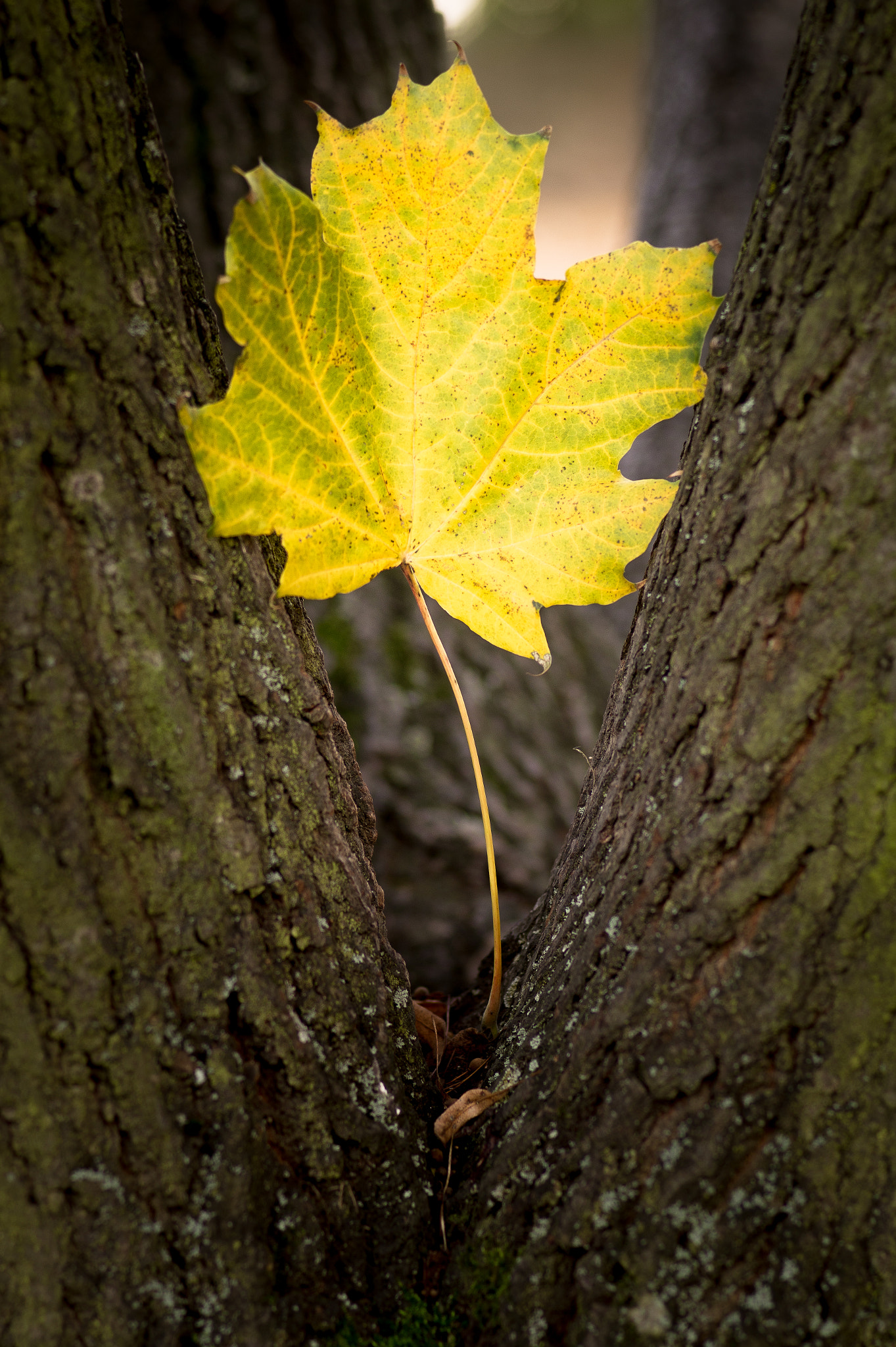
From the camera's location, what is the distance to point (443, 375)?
2.74 feet

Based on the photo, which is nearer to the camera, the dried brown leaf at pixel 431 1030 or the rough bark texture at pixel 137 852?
the rough bark texture at pixel 137 852

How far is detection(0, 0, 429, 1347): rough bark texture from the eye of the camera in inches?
24.0

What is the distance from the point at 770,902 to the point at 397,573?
1725mm

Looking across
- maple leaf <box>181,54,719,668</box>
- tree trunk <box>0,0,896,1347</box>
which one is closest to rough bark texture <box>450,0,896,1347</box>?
tree trunk <box>0,0,896,1347</box>

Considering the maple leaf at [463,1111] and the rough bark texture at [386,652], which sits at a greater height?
the rough bark texture at [386,652]

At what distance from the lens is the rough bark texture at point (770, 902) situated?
0.61m

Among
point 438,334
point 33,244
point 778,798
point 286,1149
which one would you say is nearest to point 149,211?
point 33,244

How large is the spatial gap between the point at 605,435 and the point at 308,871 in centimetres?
56

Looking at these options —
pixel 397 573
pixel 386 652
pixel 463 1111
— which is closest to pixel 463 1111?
pixel 463 1111

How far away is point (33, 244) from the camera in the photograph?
0.61 metres

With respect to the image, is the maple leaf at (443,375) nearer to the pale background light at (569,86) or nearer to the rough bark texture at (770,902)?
the rough bark texture at (770,902)

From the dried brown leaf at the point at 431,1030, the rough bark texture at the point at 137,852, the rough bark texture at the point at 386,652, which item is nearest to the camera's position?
the rough bark texture at the point at 137,852

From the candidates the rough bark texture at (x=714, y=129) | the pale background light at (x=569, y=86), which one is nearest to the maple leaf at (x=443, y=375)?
the rough bark texture at (x=714, y=129)

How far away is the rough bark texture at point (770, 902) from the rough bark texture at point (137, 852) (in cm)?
21
